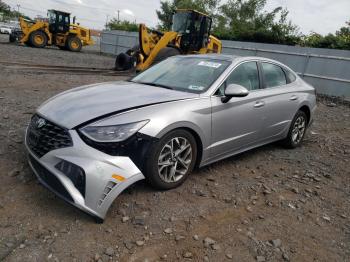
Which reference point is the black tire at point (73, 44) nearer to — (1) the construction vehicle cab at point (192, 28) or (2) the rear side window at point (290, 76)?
(1) the construction vehicle cab at point (192, 28)

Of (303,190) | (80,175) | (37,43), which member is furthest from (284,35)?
(80,175)

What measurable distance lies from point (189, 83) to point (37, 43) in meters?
21.3

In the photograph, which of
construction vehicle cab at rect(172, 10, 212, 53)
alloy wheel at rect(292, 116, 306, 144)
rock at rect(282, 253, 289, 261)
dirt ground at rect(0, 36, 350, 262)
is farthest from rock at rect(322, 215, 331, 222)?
construction vehicle cab at rect(172, 10, 212, 53)

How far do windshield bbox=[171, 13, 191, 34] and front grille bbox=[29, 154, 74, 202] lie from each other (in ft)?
39.9

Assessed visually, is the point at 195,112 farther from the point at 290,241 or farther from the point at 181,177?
the point at 290,241

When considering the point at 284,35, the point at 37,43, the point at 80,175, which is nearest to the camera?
the point at 80,175

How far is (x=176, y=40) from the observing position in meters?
13.9

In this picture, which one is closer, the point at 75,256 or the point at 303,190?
the point at 75,256

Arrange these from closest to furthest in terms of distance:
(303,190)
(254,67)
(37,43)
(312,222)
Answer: (312,222)
(303,190)
(254,67)
(37,43)

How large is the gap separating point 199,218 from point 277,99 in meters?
2.34

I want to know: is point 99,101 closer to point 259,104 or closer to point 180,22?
point 259,104

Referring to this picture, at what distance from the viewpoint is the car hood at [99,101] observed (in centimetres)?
294

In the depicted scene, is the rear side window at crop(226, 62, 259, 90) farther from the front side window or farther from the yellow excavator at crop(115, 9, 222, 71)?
the yellow excavator at crop(115, 9, 222, 71)

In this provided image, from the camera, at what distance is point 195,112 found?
133 inches
